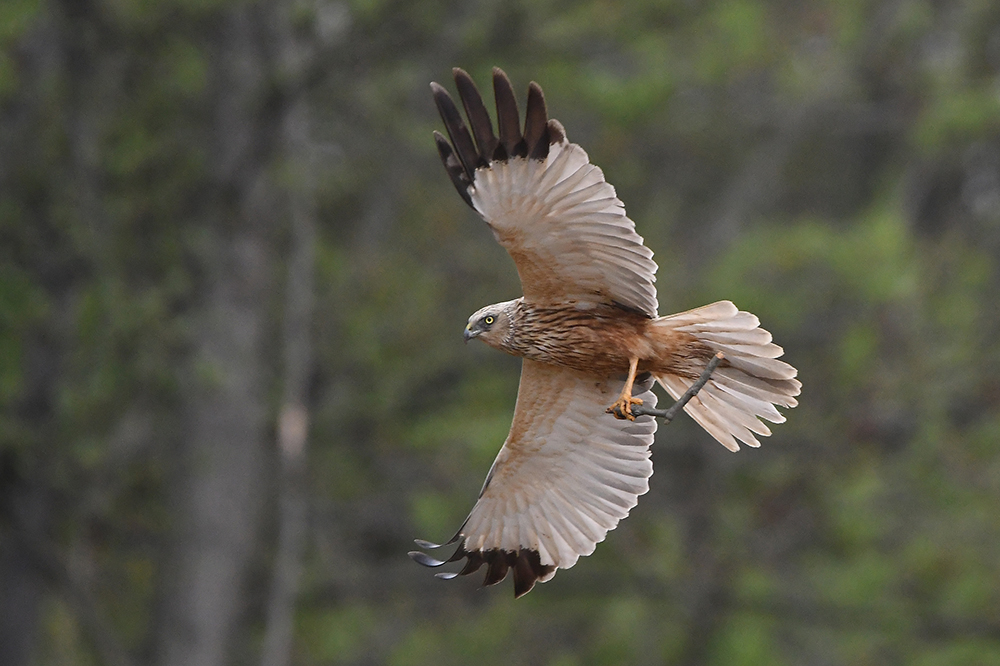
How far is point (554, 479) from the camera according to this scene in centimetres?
598

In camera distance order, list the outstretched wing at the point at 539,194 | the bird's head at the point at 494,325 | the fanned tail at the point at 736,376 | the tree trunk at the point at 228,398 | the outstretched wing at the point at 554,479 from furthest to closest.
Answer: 1. the tree trunk at the point at 228,398
2. the outstretched wing at the point at 554,479
3. the bird's head at the point at 494,325
4. the fanned tail at the point at 736,376
5. the outstretched wing at the point at 539,194

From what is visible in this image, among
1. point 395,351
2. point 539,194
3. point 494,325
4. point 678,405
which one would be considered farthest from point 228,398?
point 678,405

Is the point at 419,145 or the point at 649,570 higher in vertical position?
the point at 419,145

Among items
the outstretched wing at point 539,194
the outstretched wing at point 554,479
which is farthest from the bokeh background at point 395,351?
the outstretched wing at point 539,194

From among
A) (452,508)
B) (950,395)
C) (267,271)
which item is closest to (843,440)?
(950,395)

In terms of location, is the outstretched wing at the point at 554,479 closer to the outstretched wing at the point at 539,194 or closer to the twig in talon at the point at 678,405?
the outstretched wing at the point at 539,194

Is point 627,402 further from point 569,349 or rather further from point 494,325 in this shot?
point 494,325

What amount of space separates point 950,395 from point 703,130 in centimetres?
433

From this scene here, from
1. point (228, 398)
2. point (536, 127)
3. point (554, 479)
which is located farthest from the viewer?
point (228, 398)

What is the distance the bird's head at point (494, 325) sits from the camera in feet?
17.8

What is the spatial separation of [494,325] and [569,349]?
1.05 ft

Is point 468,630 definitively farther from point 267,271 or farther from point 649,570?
point 267,271

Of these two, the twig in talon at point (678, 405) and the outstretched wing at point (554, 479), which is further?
the outstretched wing at point (554, 479)

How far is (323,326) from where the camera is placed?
1275 cm
